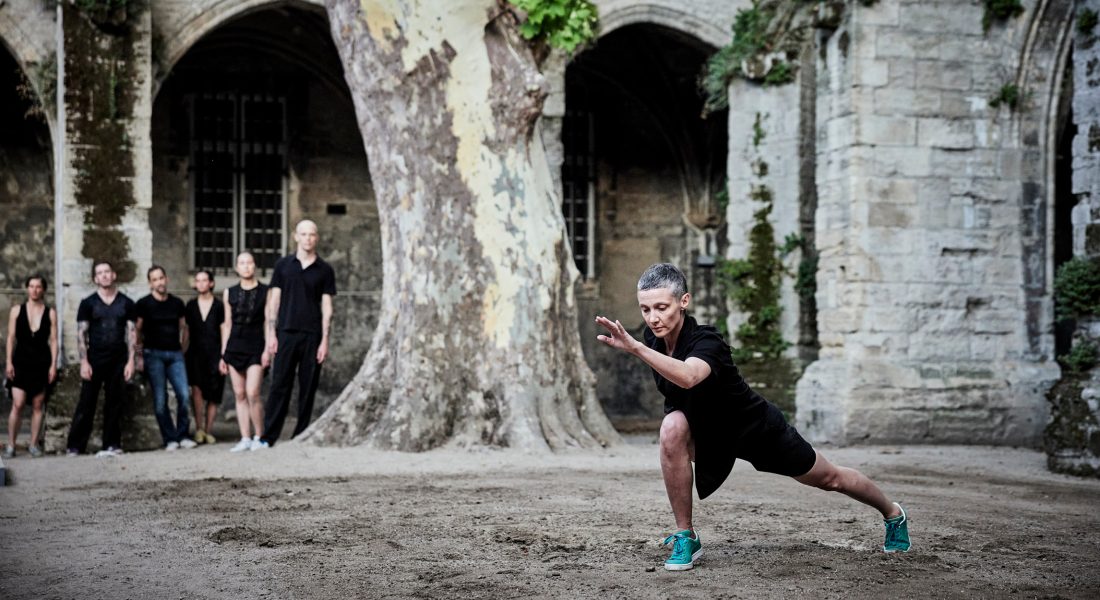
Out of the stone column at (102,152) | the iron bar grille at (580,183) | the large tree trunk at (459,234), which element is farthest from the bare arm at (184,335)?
the iron bar grille at (580,183)

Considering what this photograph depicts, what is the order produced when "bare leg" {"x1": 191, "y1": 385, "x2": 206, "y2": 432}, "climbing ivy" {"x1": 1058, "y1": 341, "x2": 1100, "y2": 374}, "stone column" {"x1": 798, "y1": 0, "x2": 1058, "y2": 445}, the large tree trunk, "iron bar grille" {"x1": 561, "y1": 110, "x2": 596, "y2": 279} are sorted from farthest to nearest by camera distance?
"iron bar grille" {"x1": 561, "y1": 110, "x2": 596, "y2": 279} → "bare leg" {"x1": 191, "y1": 385, "x2": 206, "y2": 432} → "stone column" {"x1": 798, "y1": 0, "x2": 1058, "y2": 445} → the large tree trunk → "climbing ivy" {"x1": 1058, "y1": 341, "x2": 1100, "y2": 374}

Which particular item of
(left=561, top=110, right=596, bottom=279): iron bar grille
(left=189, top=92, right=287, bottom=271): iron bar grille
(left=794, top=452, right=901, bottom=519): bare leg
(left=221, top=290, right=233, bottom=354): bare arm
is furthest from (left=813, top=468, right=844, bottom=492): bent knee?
(left=561, top=110, right=596, bottom=279): iron bar grille

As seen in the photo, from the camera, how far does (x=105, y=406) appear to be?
1164cm

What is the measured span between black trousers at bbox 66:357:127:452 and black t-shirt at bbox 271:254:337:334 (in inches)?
57.3

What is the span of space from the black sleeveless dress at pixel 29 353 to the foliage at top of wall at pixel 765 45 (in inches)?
283

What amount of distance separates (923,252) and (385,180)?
4.86 metres

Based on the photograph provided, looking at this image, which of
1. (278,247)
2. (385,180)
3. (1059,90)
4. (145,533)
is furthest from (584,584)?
(278,247)

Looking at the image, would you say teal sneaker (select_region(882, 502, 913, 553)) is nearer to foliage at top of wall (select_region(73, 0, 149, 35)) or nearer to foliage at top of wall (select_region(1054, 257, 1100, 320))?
foliage at top of wall (select_region(1054, 257, 1100, 320))

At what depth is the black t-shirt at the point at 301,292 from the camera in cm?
1138

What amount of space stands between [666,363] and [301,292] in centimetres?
670

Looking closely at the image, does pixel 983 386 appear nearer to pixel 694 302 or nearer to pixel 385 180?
pixel 385 180

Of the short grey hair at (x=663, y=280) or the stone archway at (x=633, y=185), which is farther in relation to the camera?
the stone archway at (x=633, y=185)

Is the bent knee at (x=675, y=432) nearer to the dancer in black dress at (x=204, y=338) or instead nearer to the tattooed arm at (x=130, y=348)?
the tattooed arm at (x=130, y=348)

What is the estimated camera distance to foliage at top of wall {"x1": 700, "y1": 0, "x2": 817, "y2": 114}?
14.2 meters
